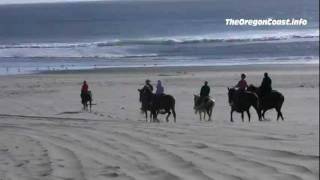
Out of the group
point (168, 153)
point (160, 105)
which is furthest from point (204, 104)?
point (168, 153)

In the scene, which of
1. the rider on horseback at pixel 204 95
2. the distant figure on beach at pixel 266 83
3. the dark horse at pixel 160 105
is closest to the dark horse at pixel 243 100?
the distant figure on beach at pixel 266 83

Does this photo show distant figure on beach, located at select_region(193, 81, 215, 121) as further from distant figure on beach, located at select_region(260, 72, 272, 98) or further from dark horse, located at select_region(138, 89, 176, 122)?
distant figure on beach, located at select_region(260, 72, 272, 98)

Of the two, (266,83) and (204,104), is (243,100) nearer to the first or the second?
(204,104)

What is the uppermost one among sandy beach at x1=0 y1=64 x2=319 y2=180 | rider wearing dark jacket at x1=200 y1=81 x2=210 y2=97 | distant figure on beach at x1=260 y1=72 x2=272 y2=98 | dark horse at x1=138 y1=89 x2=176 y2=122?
distant figure on beach at x1=260 y1=72 x2=272 y2=98

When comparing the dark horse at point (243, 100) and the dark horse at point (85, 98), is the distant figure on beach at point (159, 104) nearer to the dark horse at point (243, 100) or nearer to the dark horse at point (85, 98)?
the dark horse at point (243, 100)

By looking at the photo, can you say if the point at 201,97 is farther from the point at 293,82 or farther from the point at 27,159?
the point at 293,82

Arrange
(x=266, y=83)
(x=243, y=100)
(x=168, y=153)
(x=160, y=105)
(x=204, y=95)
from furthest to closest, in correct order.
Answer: (x=204, y=95), (x=160, y=105), (x=243, y=100), (x=266, y=83), (x=168, y=153)

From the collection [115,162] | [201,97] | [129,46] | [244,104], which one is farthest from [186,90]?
[129,46]

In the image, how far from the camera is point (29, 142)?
10141mm

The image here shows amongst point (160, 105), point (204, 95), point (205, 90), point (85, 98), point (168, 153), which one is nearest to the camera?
point (168, 153)

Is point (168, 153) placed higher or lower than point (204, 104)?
lower

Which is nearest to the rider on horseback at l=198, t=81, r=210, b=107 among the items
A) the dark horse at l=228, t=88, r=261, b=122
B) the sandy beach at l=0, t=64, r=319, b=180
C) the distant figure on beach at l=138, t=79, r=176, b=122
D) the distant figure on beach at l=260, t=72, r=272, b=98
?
the distant figure on beach at l=138, t=79, r=176, b=122

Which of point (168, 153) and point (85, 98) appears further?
point (85, 98)

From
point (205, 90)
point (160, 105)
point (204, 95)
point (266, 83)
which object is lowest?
point (160, 105)
